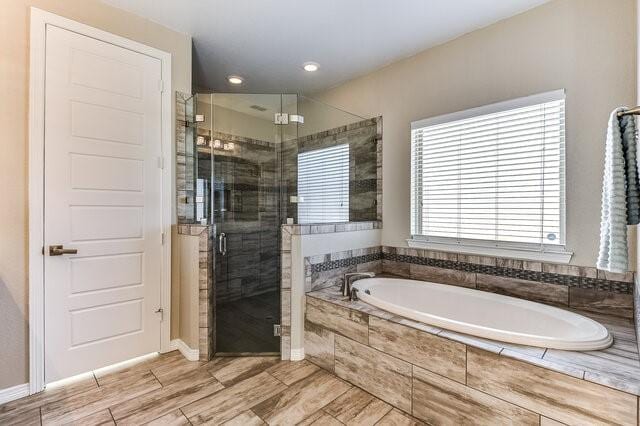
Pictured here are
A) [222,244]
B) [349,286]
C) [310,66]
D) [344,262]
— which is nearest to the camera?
[349,286]

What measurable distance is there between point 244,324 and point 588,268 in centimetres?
263

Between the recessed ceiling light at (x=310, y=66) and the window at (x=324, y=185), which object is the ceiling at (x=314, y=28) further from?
the window at (x=324, y=185)

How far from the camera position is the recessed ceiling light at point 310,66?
3.12m

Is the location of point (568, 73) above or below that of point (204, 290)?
above

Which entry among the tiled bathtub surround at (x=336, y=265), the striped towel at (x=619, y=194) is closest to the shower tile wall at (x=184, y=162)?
the tiled bathtub surround at (x=336, y=265)

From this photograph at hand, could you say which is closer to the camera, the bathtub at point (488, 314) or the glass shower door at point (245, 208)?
the bathtub at point (488, 314)

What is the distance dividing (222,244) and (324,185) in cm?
112

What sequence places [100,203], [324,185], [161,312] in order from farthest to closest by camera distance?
[324,185] < [161,312] < [100,203]

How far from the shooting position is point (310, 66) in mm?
3168

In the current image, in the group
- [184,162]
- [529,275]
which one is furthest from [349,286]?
[184,162]

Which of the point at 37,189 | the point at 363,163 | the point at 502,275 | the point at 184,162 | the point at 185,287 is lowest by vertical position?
the point at 185,287

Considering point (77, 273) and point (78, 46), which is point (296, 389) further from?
point (78, 46)

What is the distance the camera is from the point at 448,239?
8.82 feet

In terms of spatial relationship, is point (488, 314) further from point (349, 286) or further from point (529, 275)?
point (349, 286)
